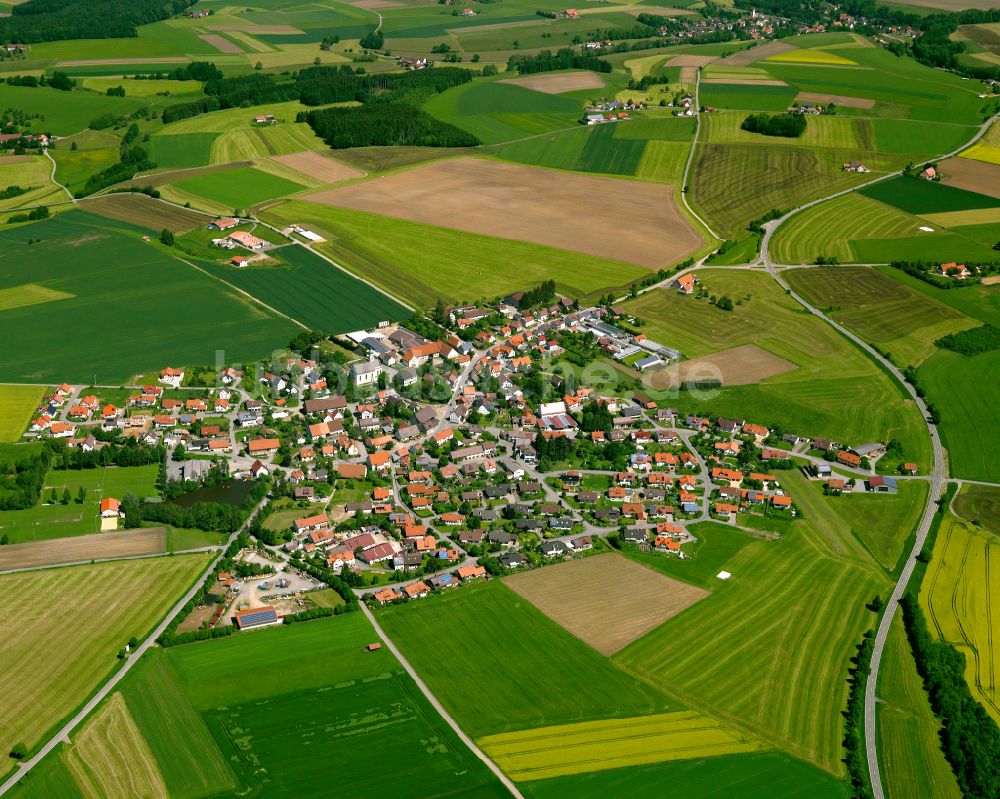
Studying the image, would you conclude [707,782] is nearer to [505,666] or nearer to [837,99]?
[505,666]

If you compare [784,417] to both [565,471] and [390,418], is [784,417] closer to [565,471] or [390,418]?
[565,471]

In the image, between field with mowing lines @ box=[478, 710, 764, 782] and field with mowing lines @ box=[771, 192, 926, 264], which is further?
field with mowing lines @ box=[771, 192, 926, 264]

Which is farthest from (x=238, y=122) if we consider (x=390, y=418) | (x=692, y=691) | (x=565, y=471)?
(x=692, y=691)

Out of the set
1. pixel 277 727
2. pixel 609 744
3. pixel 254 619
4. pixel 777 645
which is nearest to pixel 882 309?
pixel 777 645

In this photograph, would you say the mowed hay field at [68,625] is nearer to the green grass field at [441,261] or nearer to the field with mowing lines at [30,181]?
the green grass field at [441,261]

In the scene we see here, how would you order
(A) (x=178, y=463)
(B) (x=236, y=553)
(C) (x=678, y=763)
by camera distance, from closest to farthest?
(C) (x=678, y=763), (B) (x=236, y=553), (A) (x=178, y=463)

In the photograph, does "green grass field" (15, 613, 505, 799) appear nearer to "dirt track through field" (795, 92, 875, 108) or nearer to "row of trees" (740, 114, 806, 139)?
"row of trees" (740, 114, 806, 139)

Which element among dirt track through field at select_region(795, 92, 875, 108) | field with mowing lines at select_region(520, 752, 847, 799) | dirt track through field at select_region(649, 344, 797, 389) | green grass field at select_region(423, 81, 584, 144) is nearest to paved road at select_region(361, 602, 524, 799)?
field with mowing lines at select_region(520, 752, 847, 799)
